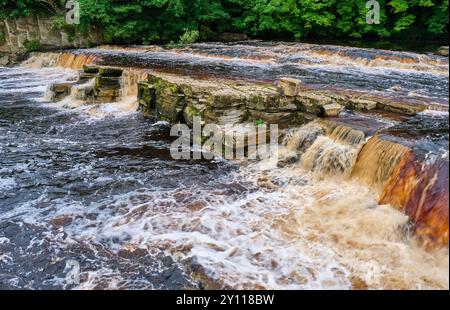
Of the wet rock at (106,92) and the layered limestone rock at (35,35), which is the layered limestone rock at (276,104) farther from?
the layered limestone rock at (35,35)

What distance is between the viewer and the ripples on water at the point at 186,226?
16.0 feet

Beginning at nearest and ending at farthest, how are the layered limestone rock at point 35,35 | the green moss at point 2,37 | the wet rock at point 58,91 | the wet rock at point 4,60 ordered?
the wet rock at point 58,91, the wet rock at point 4,60, the green moss at point 2,37, the layered limestone rock at point 35,35

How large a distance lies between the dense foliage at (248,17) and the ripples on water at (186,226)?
44.8ft

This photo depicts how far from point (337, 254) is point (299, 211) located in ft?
3.96

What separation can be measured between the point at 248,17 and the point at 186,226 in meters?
17.9

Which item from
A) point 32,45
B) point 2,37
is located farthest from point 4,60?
point 32,45

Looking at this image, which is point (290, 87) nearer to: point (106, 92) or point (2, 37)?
point (106, 92)

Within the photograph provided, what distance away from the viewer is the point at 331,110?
8.36 metres

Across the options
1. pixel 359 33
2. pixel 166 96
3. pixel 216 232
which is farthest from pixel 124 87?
pixel 359 33

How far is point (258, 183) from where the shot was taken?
7414 millimetres

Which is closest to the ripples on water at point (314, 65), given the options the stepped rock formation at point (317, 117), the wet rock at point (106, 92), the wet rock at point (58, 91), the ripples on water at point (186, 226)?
the stepped rock formation at point (317, 117)

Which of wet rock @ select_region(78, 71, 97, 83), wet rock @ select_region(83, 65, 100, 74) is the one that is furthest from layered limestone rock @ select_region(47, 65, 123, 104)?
wet rock @ select_region(83, 65, 100, 74)

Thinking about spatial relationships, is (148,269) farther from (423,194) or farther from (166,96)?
(166,96)

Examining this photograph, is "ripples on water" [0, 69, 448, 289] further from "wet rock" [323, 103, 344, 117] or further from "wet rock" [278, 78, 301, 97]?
"wet rock" [278, 78, 301, 97]
